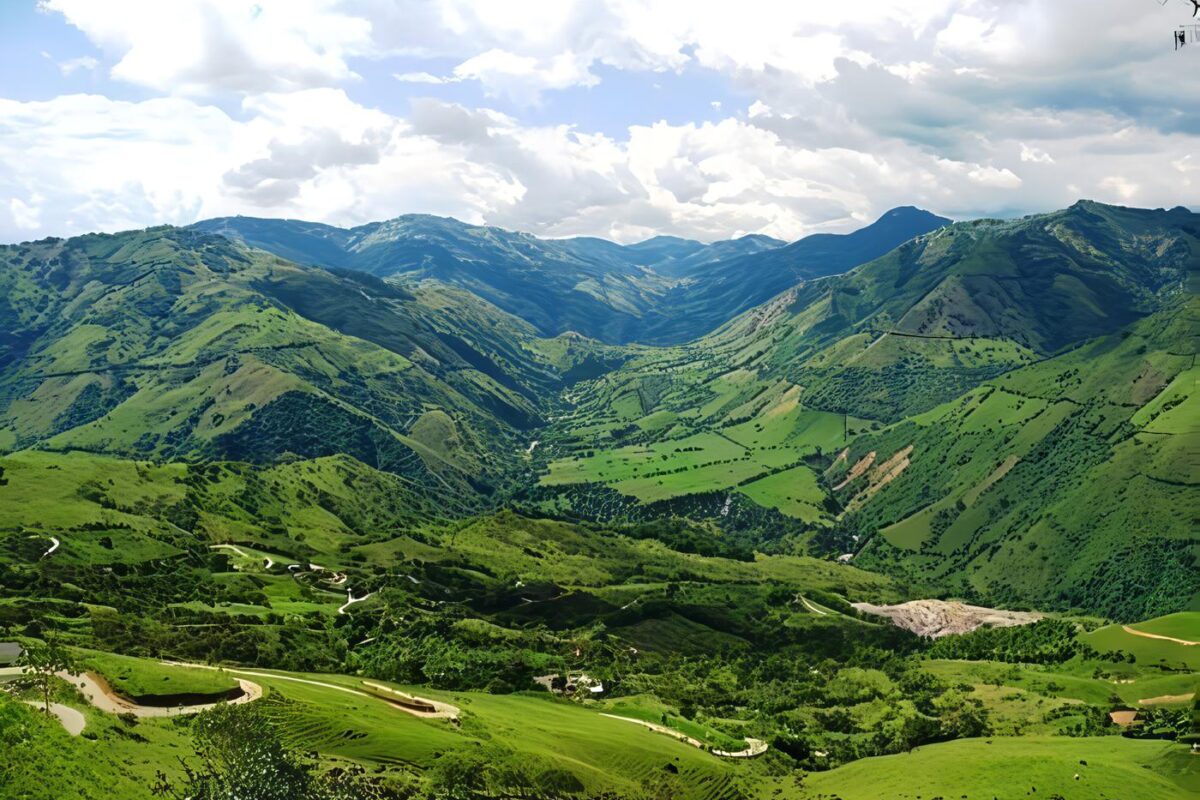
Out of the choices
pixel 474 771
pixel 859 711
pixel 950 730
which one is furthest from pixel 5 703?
pixel 859 711

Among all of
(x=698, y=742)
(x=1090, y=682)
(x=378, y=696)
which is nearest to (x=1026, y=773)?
(x=698, y=742)

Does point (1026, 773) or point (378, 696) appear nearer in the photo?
point (1026, 773)

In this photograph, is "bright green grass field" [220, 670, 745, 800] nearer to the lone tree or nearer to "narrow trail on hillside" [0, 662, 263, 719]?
"narrow trail on hillside" [0, 662, 263, 719]

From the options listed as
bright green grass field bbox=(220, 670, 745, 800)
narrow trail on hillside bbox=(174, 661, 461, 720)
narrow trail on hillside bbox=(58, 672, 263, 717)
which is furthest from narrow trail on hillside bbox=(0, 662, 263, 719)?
narrow trail on hillside bbox=(174, 661, 461, 720)

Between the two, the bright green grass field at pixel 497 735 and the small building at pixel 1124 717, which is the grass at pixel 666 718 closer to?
the bright green grass field at pixel 497 735

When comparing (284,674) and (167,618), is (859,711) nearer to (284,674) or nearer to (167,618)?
(284,674)

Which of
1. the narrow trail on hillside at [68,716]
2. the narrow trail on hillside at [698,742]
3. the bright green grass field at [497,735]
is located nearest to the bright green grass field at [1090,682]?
the narrow trail on hillside at [698,742]

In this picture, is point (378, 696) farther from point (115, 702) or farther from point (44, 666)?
point (44, 666)
